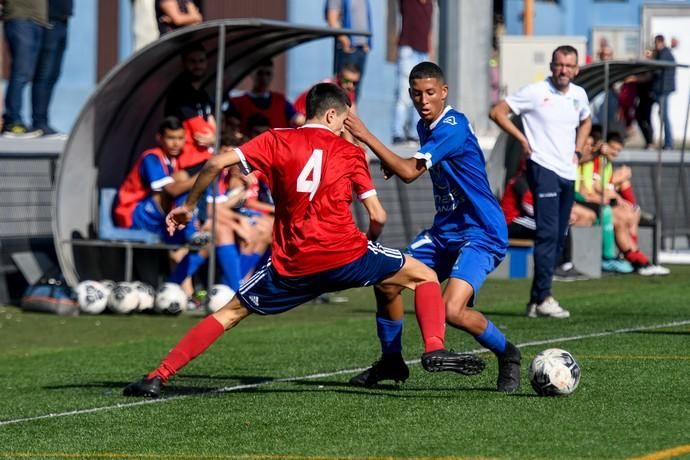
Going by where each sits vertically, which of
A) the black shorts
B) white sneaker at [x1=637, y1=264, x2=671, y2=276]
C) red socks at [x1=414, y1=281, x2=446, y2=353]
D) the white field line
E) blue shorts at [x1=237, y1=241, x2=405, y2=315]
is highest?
blue shorts at [x1=237, y1=241, x2=405, y2=315]

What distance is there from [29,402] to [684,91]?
3118 cm

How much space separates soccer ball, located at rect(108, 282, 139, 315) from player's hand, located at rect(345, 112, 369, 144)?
6.39m

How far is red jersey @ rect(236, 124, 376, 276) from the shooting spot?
9.12m

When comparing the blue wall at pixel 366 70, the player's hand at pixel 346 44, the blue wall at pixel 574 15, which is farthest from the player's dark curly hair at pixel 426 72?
the blue wall at pixel 574 15

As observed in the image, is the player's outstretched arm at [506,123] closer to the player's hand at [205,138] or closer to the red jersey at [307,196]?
the player's hand at [205,138]

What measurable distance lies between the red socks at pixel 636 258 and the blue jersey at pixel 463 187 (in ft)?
32.1

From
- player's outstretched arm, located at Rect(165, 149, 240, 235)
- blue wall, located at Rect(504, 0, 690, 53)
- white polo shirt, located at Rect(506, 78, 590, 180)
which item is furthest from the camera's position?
blue wall, located at Rect(504, 0, 690, 53)

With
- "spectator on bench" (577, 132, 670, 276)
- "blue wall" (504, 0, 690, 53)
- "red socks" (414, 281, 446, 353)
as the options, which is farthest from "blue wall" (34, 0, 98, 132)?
"blue wall" (504, 0, 690, 53)

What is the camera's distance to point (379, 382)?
33.0 ft

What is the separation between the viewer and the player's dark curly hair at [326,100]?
924cm

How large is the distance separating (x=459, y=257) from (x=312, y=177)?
1.08m

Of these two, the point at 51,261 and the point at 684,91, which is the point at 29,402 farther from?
the point at 684,91

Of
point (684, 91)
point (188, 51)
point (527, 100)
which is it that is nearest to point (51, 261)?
point (188, 51)

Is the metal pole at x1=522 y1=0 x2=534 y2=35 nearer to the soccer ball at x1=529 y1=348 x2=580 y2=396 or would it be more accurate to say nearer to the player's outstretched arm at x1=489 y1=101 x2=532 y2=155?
the player's outstretched arm at x1=489 y1=101 x2=532 y2=155
